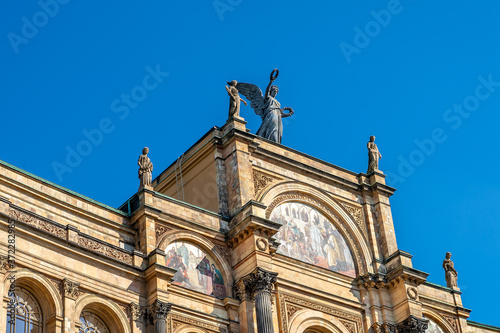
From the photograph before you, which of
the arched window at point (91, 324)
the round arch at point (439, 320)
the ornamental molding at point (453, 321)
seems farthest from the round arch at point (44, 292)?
the ornamental molding at point (453, 321)

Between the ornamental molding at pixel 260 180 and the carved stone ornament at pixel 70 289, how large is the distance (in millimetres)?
9733

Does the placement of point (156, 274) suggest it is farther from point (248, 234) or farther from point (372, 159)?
point (372, 159)

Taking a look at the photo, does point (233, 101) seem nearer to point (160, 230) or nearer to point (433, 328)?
point (160, 230)

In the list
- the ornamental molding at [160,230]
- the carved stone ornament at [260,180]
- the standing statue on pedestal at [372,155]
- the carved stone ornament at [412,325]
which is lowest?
the carved stone ornament at [412,325]

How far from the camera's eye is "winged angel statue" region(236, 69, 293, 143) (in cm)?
5081

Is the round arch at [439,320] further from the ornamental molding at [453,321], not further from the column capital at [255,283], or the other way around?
the column capital at [255,283]

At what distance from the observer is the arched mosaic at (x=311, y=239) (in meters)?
47.6

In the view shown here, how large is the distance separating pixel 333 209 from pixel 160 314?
423 inches

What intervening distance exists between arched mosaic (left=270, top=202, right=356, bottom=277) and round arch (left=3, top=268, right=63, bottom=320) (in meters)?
10.3

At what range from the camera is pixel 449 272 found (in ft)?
172

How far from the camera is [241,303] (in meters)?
44.1

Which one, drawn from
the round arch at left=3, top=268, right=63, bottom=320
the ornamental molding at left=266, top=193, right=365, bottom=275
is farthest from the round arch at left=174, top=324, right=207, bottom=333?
the ornamental molding at left=266, top=193, right=365, bottom=275

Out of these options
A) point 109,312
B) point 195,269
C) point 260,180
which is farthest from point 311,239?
point 109,312

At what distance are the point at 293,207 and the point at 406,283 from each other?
207 inches
